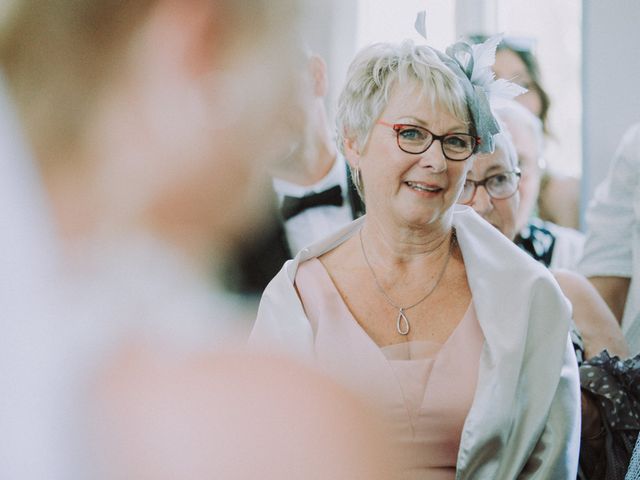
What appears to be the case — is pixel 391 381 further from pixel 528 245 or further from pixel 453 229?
pixel 528 245

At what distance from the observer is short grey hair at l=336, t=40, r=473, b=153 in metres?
1.73

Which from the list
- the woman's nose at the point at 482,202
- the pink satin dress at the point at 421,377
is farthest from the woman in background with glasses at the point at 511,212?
the pink satin dress at the point at 421,377

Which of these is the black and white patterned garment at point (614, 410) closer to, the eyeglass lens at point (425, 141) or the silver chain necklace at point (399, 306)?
the silver chain necklace at point (399, 306)

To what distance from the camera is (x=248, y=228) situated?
1.63ft

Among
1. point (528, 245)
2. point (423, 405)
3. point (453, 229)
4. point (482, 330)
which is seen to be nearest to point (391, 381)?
point (423, 405)

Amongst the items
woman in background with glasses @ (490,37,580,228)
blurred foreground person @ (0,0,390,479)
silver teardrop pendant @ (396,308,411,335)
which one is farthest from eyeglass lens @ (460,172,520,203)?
blurred foreground person @ (0,0,390,479)

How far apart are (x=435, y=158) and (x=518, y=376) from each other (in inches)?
19.9

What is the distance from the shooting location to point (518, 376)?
1.64m

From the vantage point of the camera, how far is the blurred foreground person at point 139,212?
0.44 metres

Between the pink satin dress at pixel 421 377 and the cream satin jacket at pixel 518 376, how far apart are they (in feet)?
0.12

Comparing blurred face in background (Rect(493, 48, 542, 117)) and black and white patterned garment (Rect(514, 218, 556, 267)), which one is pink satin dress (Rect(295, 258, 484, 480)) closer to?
black and white patterned garment (Rect(514, 218, 556, 267))

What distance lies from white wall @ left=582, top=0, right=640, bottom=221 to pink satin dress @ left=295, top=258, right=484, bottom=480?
5.59 ft

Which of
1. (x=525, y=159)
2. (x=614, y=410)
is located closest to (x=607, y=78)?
(x=525, y=159)

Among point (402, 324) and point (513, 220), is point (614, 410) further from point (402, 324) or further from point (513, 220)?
point (513, 220)
